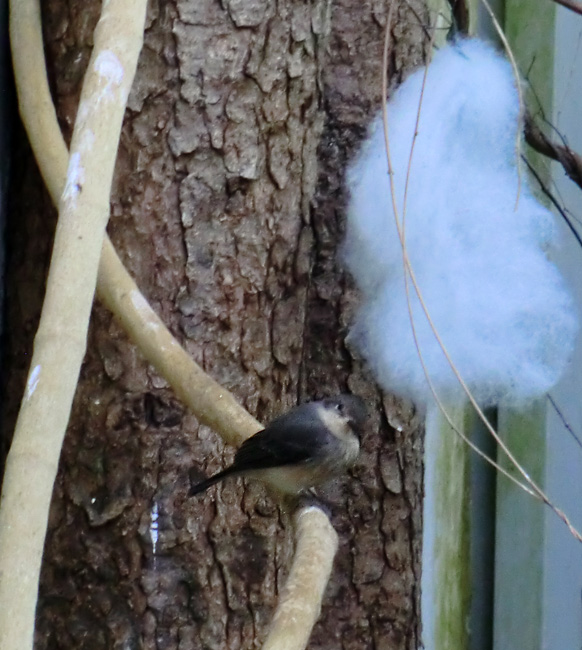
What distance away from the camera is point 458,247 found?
1415 mm

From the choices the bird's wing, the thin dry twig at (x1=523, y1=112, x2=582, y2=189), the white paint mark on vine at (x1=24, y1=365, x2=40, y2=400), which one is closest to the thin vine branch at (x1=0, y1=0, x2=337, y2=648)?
the bird's wing

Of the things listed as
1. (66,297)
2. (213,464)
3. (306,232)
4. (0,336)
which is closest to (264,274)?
(306,232)

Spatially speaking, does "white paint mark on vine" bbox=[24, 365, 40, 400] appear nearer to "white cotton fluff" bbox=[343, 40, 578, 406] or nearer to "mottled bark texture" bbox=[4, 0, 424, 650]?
"mottled bark texture" bbox=[4, 0, 424, 650]

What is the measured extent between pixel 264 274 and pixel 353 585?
0.49 m

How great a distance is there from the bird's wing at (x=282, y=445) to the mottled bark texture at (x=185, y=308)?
9cm

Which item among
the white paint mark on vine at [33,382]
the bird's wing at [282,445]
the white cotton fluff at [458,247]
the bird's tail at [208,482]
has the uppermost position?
the white cotton fluff at [458,247]

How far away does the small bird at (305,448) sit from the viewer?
106 cm

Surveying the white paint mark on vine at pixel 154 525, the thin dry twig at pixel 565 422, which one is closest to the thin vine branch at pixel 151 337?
the white paint mark on vine at pixel 154 525

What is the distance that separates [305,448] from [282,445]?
0.05 meters

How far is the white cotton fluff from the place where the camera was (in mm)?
1322

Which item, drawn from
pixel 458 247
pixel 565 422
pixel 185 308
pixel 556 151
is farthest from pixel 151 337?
pixel 565 422

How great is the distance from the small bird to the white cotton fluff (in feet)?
0.60

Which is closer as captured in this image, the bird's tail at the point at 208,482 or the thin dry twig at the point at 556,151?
the bird's tail at the point at 208,482

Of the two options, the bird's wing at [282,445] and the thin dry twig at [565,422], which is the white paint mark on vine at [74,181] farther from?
the thin dry twig at [565,422]
